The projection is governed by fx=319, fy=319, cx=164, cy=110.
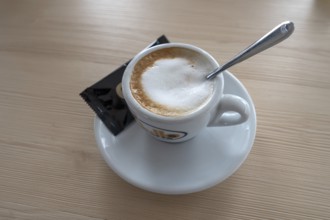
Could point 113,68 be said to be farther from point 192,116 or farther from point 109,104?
point 192,116

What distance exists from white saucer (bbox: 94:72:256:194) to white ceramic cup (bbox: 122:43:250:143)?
25 millimetres

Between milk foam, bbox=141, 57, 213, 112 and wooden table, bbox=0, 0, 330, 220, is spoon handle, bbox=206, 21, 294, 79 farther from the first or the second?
wooden table, bbox=0, 0, 330, 220

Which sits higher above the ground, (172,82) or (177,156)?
(172,82)

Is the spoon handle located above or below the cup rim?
above

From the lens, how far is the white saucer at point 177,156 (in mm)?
500

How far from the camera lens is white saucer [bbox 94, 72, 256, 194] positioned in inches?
19.7

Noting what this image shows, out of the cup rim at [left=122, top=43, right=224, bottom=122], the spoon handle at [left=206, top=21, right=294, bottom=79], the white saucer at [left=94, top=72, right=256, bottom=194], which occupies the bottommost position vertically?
the white saucer at [left=94, top=72, right=256, bottom=194]

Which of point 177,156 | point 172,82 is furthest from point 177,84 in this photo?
point 177,156

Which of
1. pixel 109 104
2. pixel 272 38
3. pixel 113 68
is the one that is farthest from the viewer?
pixel 113 68

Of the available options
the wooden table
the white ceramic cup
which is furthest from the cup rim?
the wooden table

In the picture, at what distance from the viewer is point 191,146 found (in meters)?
0.55

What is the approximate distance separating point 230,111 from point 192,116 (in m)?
0.08

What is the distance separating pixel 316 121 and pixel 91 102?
41 cm

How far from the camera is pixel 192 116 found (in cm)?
47
